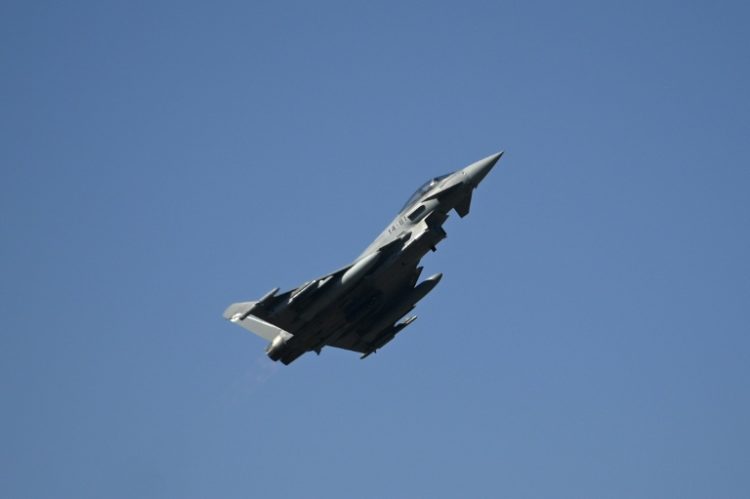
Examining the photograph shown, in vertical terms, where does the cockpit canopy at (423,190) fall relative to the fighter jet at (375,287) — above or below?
above

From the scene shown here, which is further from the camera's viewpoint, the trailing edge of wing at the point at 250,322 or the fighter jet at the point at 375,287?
the trailing edge of wing at the point at 250,322

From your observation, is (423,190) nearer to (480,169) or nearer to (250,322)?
(480,169)

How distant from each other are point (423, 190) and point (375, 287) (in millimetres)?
4021

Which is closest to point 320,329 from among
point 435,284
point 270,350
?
point 270,350

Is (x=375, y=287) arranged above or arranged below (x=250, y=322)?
below

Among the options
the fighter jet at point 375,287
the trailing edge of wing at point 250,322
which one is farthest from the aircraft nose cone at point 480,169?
the trailing edge of wing at point 250,322

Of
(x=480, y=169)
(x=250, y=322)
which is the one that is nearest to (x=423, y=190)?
(x=480, y=169)

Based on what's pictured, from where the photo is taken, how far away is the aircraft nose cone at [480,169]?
39.4 m

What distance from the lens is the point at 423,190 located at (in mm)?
40375

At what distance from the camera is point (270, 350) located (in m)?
40.2

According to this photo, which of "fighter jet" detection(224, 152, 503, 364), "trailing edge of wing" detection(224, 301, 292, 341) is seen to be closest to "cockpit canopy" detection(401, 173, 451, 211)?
"fighter jet" detection(224, 152, 503, 364)

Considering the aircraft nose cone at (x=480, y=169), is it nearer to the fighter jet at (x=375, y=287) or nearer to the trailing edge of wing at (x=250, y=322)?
the fighter jet at (x=375, y=287)

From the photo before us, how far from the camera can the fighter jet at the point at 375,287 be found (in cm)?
3844

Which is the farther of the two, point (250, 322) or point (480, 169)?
point (250, 322)
